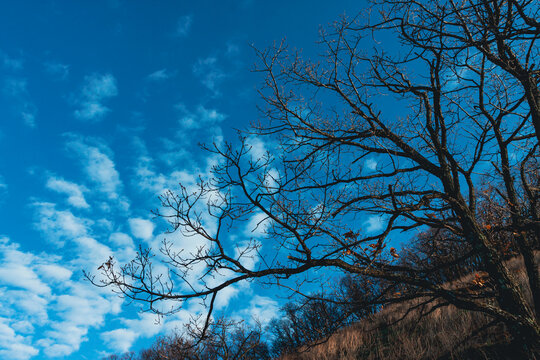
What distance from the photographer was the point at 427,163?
488 cm

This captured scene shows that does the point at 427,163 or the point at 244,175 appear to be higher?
the point at 244,175

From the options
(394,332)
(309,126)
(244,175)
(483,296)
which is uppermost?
(309,126)

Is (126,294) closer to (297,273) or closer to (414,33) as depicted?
(297,273)

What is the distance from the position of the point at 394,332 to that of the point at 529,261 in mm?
6253

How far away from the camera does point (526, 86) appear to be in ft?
11.9

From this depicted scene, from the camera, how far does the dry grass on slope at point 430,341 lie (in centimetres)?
589

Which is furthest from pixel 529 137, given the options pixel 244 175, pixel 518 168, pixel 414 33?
pixel 244 175

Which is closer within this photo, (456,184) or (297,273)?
(297,273)

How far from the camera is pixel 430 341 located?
795 cm

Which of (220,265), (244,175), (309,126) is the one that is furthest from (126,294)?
(309,126)

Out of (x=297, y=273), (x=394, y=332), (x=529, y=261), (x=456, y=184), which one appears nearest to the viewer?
(x=297, y=273)

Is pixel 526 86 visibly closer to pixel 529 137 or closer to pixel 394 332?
pixel 529 137

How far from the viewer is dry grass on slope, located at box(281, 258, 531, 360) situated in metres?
5.89

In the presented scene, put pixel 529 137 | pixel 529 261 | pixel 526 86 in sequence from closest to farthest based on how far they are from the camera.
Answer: pixel 526 86 → pixel 529 261 → pixel 529 137
